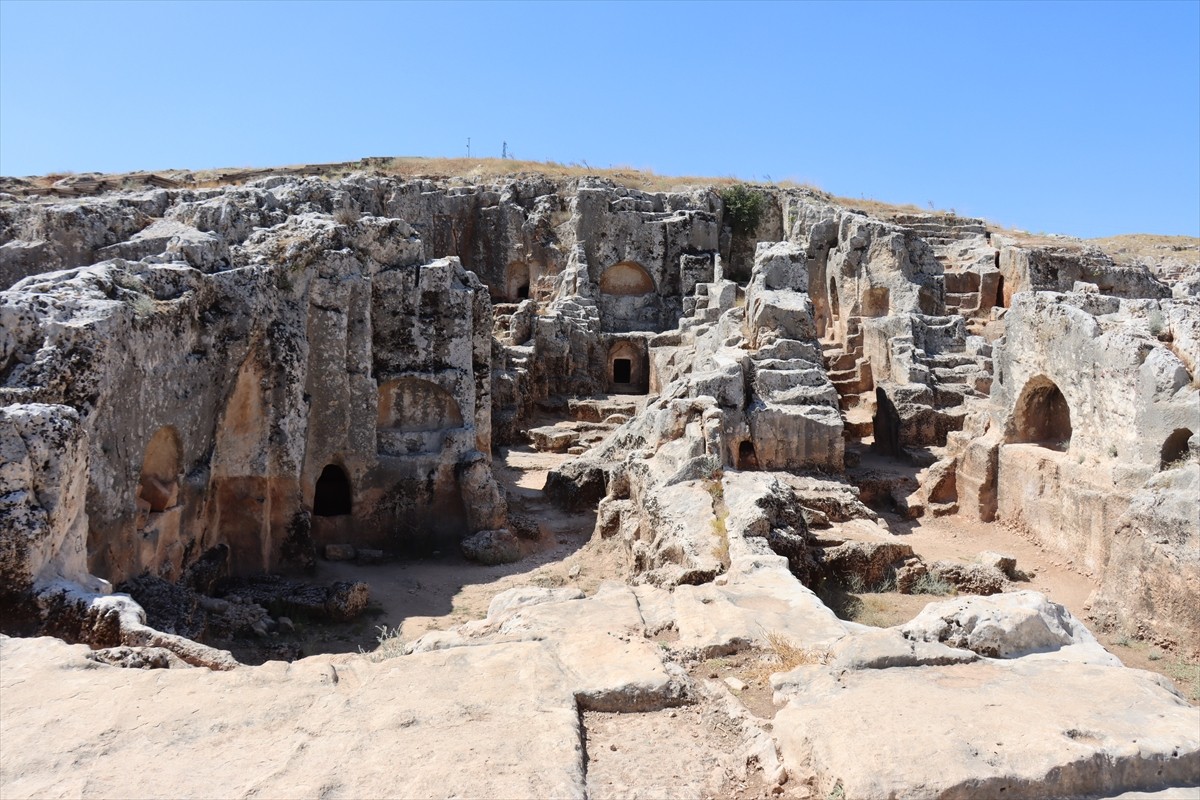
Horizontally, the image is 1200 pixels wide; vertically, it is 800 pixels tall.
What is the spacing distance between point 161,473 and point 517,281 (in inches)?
863

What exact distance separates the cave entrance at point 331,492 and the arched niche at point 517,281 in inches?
691

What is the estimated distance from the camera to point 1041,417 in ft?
39.1

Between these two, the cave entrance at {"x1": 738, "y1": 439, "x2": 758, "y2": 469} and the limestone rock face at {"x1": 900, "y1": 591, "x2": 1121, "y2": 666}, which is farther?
the cave entrance at {"x1": 738, "y1": 439, "x2": 758, "y2": 469}

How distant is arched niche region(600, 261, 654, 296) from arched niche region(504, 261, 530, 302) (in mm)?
2943

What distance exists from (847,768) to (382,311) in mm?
11222

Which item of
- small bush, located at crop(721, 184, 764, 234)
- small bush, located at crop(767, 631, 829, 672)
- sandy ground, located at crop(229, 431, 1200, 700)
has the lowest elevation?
sandy ground, located at crop(229, 431, 1200, 700)

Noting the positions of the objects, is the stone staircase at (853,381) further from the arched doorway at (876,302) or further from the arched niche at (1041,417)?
the arched niche at (1041,417)

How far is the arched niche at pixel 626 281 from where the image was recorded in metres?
29.6

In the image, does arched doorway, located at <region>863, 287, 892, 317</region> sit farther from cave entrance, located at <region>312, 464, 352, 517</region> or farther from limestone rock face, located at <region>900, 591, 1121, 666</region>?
limestone rock face, located at <region>900, 591, 1121, 666</region>

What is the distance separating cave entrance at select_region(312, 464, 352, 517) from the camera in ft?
45.3

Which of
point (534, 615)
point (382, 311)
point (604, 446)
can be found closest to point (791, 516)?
point (534, 615)

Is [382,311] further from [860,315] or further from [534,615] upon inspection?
[860,315]

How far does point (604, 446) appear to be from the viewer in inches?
608

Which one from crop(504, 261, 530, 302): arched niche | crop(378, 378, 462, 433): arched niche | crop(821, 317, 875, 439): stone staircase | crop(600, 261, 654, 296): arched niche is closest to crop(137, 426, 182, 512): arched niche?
crop(378, 378, 462, 433): arched niche
